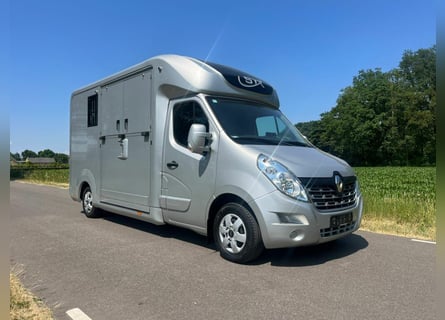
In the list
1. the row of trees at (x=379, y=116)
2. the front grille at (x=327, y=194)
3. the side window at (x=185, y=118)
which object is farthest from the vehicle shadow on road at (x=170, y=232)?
the row of trees at (x=379, y=116)

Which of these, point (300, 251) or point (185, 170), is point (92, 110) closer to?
point (185, 170)

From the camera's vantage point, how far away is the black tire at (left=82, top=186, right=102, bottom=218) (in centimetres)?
827

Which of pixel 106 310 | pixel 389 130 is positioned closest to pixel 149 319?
pixel 106 310

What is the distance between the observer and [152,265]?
4.68 m

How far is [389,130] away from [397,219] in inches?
2386

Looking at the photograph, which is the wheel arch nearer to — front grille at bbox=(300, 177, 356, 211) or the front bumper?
the front bumper

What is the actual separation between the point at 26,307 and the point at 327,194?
11.9ft

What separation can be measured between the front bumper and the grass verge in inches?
98.6

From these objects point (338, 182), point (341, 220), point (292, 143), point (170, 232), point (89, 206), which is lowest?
point (170, 232)

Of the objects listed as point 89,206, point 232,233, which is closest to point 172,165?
point 232,233

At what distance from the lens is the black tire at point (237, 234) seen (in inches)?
177

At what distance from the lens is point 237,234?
15.4 ft

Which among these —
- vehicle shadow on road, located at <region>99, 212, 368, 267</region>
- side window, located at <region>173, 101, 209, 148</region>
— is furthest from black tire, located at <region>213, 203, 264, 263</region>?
side window, located at <region>173, 101, 209, 148</region>

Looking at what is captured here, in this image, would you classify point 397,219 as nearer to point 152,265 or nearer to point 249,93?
point 249,93
